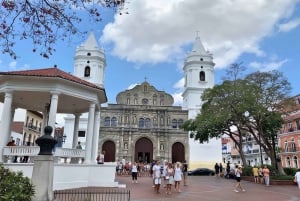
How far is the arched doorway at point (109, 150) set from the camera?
47.2 meters

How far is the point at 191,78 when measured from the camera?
51.4 m

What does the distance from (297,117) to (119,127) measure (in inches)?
1096

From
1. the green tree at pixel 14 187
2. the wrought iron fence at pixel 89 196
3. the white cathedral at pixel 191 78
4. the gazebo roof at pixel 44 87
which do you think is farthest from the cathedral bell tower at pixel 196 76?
the green tree at pixel 14 187

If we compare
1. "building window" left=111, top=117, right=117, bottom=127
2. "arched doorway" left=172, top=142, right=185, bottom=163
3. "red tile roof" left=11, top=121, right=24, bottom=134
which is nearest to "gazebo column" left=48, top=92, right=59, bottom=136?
"red tile roof" left=11, top=121, right=24, bottom=134

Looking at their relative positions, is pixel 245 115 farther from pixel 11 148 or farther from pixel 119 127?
pixel 119 127

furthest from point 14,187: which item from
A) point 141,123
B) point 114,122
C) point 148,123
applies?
point 148,123

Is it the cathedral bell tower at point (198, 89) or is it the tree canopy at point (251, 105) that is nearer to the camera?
the tree canopy at point (251, 105)

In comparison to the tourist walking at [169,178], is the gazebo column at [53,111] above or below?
above

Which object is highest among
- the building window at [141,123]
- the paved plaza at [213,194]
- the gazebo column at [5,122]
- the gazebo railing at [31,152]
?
the building window at [141,123]

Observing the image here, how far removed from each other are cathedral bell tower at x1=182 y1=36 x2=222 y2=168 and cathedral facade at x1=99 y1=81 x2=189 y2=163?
1.57 m

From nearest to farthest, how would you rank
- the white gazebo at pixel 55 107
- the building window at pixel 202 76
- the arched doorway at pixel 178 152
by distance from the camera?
the white gazebo at pixel 55 107 < the arched doorway at pixel 178 152 < the building window at pixel 202 76

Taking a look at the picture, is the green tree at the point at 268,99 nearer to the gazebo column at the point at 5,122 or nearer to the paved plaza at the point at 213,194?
the paved plaza at the point at 213,194

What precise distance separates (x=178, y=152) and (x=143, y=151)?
590 centimetres

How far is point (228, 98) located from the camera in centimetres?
2683
